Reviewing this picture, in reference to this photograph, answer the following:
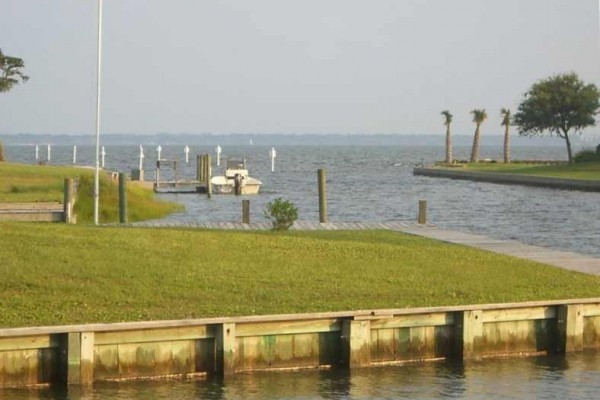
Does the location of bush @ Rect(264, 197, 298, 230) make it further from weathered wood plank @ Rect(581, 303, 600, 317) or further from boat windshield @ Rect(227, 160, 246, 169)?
boat windshield @ Rect(227, 160, 246, 169)

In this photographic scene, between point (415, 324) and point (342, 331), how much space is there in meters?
1.18

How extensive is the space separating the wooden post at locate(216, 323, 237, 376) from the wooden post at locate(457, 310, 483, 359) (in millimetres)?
3559

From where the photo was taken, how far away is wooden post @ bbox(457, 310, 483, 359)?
18578 millimetres

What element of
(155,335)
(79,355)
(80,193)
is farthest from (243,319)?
(80,193)

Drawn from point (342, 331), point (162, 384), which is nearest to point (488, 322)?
point (342, 331)

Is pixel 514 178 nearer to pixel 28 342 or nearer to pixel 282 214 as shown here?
pixel 282 214

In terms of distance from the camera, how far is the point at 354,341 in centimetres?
1789

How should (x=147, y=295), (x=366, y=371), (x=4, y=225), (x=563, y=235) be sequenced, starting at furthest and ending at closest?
1. (x=563, y=235)
2. (x=4, y=225)
3. (x=147, y=295)
4. (x=366, y=371)

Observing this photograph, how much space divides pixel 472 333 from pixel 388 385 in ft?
6.84

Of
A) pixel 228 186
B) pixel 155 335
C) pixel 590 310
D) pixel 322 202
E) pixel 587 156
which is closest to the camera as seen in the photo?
pixel 155 335

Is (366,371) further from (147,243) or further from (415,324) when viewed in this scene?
(147,243)

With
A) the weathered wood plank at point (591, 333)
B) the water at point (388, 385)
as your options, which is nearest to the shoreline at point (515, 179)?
the weathered wood plank at point (591, 333)

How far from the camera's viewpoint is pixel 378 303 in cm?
1988

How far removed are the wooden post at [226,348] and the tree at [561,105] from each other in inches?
4111
